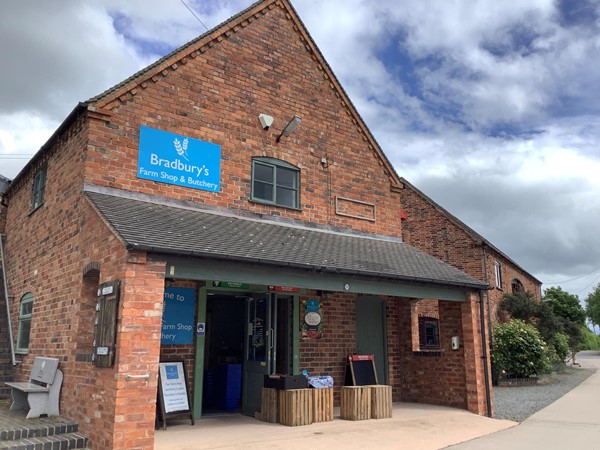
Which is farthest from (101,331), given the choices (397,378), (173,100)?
(397,378)

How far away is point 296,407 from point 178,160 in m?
5.05

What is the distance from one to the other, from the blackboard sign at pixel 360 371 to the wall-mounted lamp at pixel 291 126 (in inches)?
198

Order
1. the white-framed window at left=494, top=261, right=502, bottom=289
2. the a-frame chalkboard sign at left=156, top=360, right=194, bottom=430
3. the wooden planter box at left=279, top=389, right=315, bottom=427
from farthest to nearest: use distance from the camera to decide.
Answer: the white-framed window at left=494, top=261, right=502, bottom=289 → the wooden planter box at left=279, top=389, right=315, bottom=427 → the a-frame chalkboard sign at left=156, top=360, right=194, bottom=430

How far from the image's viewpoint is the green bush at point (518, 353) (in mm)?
17078

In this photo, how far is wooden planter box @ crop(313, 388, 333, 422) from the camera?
29.6 ft

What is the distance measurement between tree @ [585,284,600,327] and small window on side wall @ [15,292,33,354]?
53698 mm

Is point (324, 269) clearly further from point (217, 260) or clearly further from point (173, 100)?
point (173, 100)

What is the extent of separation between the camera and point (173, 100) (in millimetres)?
10234

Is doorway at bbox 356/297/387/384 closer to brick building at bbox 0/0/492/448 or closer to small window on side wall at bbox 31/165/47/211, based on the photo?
brick building at bbox 0/0/492/448

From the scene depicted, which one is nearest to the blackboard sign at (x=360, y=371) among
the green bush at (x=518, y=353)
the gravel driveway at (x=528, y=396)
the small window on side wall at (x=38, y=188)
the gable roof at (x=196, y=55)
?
the gravel driveway at (x=528, y=396)

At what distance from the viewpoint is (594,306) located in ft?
171

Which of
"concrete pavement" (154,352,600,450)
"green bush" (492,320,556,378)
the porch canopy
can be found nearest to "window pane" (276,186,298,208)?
the porch canopy

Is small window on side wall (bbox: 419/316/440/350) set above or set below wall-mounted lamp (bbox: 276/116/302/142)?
below

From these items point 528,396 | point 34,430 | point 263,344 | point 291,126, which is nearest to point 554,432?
point 263,344
